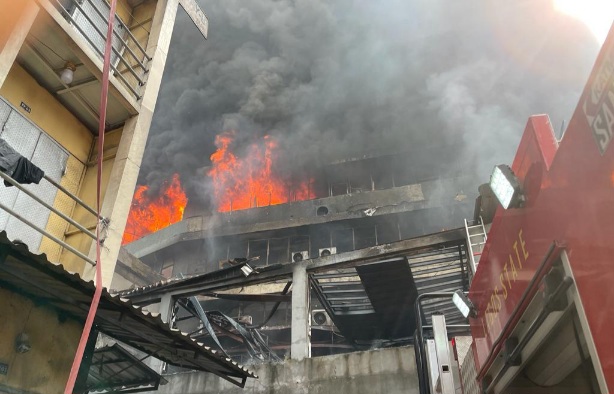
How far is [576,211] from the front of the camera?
2105 millimetres

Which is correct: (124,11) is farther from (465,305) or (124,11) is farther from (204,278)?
(465,305)

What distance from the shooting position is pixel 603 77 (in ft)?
6.30

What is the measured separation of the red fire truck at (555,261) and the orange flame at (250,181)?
1182 inches

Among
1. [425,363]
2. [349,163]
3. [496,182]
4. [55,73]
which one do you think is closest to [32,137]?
[55,73]

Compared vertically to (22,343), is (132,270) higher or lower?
higher

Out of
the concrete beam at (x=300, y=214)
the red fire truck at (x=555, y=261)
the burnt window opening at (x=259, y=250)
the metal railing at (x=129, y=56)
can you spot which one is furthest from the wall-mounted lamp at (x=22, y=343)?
the burnt window opening at (x=259, y=250)

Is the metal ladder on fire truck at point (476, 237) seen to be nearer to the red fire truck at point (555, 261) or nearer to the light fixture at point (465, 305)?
the light fixture at point (465, 305)

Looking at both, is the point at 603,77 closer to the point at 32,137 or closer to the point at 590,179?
the point at 590,179

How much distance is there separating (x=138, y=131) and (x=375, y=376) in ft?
21.7

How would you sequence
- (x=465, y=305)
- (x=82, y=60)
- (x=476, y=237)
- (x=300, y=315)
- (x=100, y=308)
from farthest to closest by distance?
(x=300, y=315) < (x=476, y=237) < (x=82, y=60) < (x=100, y=308) < (x=465, y=305)

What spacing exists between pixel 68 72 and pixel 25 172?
101 inches

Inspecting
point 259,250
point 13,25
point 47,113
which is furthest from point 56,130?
point 259,250

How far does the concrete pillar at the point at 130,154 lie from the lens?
7348 mm

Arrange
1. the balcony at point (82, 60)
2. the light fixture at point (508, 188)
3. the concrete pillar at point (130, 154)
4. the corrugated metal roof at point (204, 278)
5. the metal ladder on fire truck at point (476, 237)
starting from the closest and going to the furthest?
the light fixture at point (508, 188), the balcony at point (82, 60), the concrete pillar at point (130, 154), the metal ladder on fire truck at point (476, 237), the corrugated metal roof at point (204, 278)
